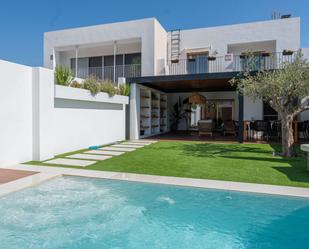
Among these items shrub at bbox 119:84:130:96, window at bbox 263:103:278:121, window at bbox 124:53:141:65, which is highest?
window at bbox 124:53:141:65

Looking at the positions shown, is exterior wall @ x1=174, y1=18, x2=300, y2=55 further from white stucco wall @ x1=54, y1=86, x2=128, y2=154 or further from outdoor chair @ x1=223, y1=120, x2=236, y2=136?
white stucco wall @ x1=54, y1=86, x2=128, y2=154

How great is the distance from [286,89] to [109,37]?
1154 centimetres

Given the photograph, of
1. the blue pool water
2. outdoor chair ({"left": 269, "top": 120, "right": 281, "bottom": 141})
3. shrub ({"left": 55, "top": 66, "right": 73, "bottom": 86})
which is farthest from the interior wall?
the blue pool water

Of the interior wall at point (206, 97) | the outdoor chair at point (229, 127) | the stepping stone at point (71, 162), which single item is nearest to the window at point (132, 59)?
the interior wall at point (206, 97)


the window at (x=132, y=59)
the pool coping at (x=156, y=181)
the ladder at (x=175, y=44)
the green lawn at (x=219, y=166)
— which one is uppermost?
the ladder at (x=175, y=44)

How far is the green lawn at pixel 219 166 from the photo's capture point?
5.95m

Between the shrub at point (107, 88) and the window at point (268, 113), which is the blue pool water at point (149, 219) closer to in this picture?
the shrub at point (107, 88)

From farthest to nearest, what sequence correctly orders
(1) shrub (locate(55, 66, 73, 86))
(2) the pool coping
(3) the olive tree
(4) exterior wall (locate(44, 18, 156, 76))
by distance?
(4) exterior wall (locate(44, 18, 156, 76)), (1) shrub (locate(55, 66, 73, 86)), (3) the olive tree, (2) the pool coping

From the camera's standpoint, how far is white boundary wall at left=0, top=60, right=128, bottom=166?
23.0ft

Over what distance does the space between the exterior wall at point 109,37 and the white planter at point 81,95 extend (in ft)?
13.8

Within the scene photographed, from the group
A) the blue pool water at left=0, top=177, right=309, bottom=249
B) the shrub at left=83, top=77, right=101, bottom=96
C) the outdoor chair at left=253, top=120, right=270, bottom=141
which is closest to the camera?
the blue pool water at left=0, top=177, right=309, bottom=249

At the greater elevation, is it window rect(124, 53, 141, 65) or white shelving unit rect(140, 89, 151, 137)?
window rect(124, 53, 141, 65)

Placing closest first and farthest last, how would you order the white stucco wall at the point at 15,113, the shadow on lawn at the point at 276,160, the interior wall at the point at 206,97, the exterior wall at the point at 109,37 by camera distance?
1. the shadow on lawn at the point at 276,160
2. the white stucco wall at the point at 15,113
3. the exterior wall at the point at 109,37
4. the interior wall at the point at 206,97

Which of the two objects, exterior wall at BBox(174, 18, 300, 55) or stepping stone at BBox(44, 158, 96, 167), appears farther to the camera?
exterior wall at BBox(174, 18, 300, 55)
